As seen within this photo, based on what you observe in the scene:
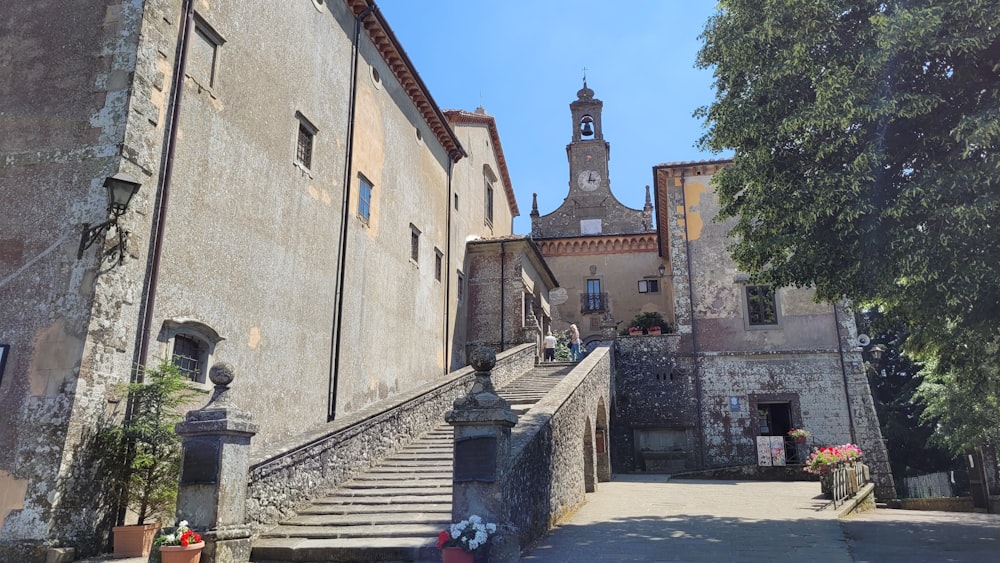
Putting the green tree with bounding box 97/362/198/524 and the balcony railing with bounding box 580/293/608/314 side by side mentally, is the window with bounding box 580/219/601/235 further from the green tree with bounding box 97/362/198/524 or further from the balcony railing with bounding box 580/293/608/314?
the green tree with bounding box 97/362/198/524

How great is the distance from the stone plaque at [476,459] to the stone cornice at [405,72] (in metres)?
11.4

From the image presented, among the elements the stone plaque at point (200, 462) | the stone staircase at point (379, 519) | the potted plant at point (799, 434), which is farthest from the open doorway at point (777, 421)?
the stone plaque at point (200, 462)

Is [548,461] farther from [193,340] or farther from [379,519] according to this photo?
[193,340]

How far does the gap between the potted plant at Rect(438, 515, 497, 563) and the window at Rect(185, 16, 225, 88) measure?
7171 millimetres

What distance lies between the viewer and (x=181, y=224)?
8.91m

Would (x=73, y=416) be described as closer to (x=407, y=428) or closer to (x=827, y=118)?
(x=407, y=428)

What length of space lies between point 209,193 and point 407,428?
5.11 meters

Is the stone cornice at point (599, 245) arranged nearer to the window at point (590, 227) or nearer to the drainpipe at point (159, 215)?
the window at point (590, 227)

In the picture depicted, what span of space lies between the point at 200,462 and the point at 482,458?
301 cm

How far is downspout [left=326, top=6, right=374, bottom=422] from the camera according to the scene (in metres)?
12.7

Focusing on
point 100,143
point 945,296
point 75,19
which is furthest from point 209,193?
point 945,296

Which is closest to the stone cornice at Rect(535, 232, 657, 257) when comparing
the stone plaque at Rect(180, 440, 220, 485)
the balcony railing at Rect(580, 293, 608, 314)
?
the balcony railing at Rect(580, 293, 608, 314)

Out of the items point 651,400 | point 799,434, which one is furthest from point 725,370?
point 799,434

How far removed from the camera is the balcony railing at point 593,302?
108ft
